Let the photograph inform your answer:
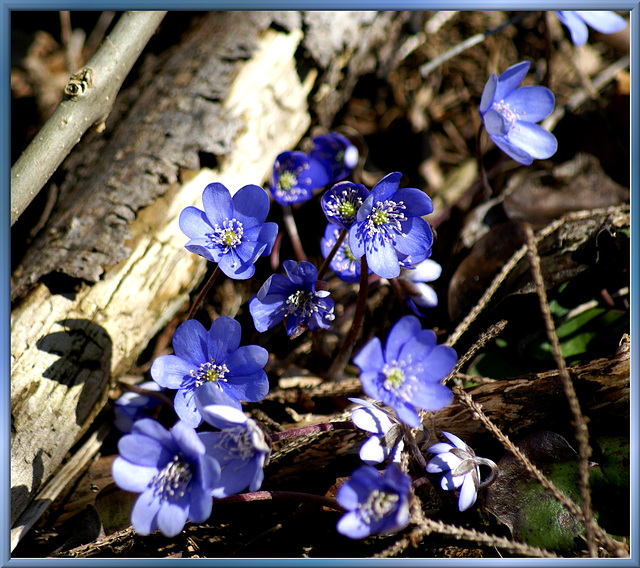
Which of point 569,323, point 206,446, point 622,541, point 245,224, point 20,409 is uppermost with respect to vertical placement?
point 245,224

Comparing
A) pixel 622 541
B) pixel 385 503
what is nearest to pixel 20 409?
pixel 385 503

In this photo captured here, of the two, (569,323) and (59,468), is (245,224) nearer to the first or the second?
(59,468)

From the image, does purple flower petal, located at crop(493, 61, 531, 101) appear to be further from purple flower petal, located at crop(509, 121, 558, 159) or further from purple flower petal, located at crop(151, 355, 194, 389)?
purple flower petal, located at crop(151, 355, 194, 389)

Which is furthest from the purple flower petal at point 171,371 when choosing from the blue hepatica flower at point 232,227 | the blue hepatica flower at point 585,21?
the blue hepatica flower at point 585,21

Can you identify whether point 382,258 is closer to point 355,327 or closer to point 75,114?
point 355,327

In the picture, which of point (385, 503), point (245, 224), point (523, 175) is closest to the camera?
point (385, 503)

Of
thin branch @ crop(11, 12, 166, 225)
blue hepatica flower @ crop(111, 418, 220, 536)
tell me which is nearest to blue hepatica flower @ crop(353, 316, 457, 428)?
blue hepatica flower @ crop(111, 418, 220, 536)

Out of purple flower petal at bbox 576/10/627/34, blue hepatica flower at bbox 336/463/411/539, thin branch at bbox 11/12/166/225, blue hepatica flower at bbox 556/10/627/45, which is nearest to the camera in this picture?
blue hepatica flower at bbox 336/463/411/539
